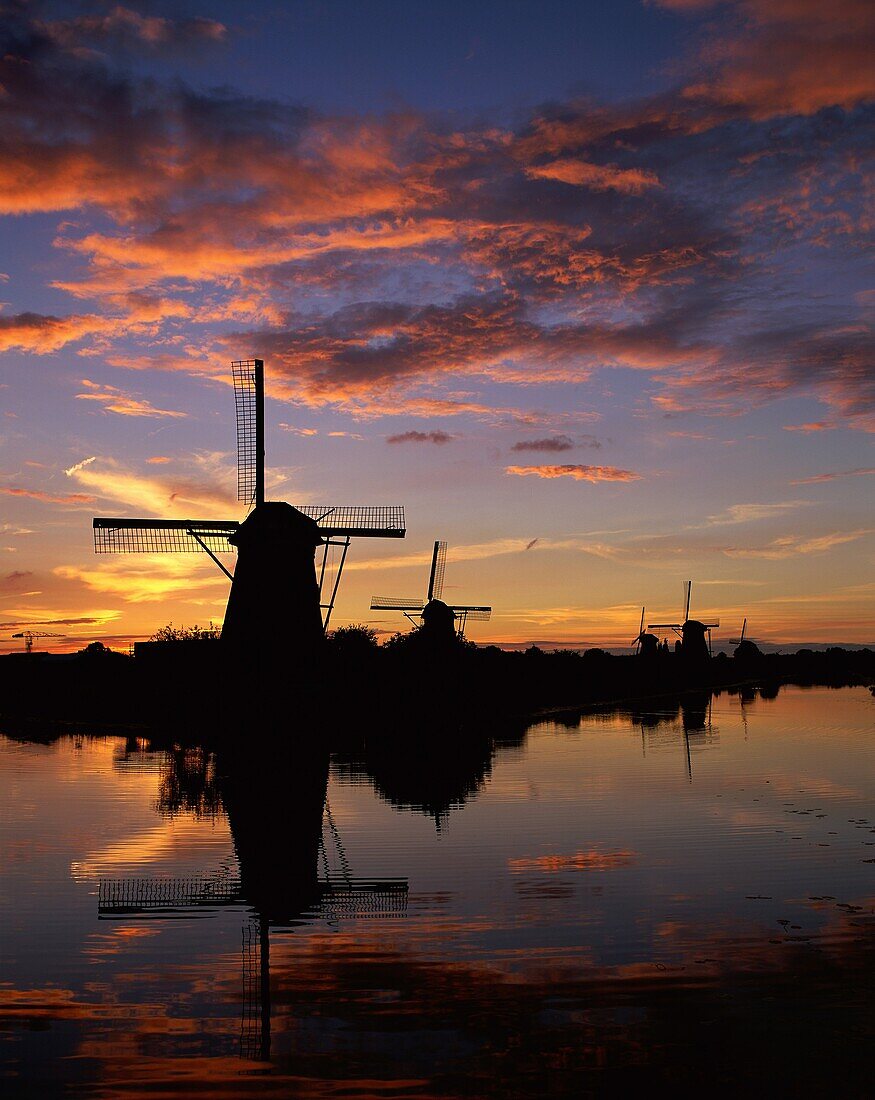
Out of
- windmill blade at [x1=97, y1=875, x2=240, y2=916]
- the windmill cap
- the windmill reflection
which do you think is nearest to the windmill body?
the windmill cap

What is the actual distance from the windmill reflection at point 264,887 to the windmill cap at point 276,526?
16.6m

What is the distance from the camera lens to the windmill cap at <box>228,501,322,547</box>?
42250 mm

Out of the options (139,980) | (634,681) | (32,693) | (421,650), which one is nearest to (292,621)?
(139,980)

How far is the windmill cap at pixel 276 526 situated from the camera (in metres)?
42.2

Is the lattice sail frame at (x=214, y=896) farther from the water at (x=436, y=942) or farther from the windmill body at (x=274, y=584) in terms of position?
the windmill body at (x=274, y=584)

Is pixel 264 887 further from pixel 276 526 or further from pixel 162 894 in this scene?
pixel 276 526

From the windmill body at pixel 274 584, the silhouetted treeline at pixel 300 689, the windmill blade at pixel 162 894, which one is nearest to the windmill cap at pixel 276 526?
the windmill body at pixel 274 584

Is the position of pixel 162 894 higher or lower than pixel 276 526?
lower

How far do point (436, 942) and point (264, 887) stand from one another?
4139mm

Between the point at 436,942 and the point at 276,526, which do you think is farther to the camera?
the point at 276,526

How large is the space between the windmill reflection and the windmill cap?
653 inches

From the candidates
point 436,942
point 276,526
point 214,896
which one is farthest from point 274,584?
point 436,942

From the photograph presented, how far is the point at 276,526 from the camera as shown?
42.5 meters

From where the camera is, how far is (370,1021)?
32.3 feet
